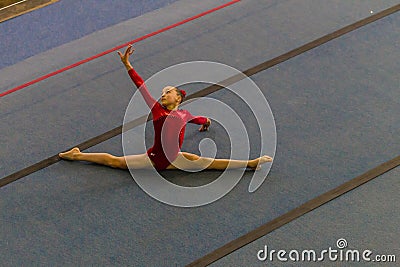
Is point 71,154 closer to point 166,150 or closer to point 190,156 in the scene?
point 166,150

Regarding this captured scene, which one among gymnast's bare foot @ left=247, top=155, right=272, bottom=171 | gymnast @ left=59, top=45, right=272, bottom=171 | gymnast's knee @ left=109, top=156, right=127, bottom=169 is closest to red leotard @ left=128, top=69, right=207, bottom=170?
gymnast @ left=59, top=45, right=272, bottom=171

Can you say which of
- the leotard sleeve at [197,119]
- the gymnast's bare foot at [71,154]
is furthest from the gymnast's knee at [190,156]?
the gymnast's bare foot at [71,154]

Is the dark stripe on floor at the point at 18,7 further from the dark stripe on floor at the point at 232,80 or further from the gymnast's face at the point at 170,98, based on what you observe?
the gymnast's face at the point at 170,98

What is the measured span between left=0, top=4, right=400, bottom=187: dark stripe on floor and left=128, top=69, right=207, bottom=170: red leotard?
428 millimetres

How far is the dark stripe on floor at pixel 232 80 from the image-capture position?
3.67 m

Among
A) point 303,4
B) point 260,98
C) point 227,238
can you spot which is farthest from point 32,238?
point 303,4

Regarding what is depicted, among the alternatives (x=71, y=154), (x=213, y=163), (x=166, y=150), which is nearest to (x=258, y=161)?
(x=213, y=163)

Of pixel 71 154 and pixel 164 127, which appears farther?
pixel 71 154

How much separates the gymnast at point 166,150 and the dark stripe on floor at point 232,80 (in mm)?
128

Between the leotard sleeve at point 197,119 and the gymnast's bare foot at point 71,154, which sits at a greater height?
the leotard sleeve at point 197,119

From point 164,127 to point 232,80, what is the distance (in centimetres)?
94

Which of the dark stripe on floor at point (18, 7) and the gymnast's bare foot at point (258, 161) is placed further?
the dark stripe on floor at point (18, 7)

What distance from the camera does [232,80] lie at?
4258 mm

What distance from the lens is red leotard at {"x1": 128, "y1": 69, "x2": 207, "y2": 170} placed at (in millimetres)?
3465
